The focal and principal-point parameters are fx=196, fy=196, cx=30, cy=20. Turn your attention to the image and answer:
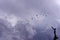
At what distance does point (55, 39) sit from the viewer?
4550cm

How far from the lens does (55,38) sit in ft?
150

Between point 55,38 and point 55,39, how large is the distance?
1.00 feet
